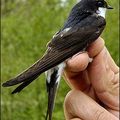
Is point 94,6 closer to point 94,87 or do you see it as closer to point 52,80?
point 94,87

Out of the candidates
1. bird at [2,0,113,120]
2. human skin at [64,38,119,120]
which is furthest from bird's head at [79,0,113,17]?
human skin at [64,38,119,120]

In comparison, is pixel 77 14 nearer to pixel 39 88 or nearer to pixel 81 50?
pixel 81 50

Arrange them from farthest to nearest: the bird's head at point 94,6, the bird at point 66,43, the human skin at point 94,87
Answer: the bird's head at point 94,6 < the human skin at point 94,87 < the bird at point 66,43

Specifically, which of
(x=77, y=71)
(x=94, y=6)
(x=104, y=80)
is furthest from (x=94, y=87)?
(x=94, y=6)

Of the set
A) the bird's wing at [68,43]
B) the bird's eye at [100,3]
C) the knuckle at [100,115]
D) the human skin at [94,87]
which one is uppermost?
the bird's eye at [100,3]

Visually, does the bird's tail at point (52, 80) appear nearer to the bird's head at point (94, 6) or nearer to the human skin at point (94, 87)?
the human skin at point (94, 87)

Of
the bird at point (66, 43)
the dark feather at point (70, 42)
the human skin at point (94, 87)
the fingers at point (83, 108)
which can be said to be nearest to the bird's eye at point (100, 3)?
the bird at point (66, 43)
